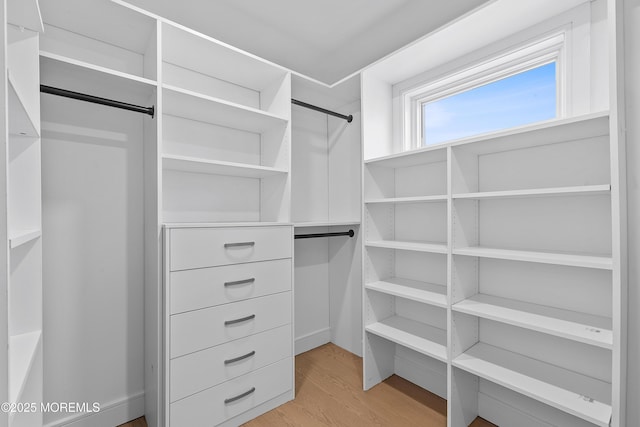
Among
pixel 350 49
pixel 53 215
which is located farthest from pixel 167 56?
pixel 350 49

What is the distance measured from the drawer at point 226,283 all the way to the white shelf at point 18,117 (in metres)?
0.78

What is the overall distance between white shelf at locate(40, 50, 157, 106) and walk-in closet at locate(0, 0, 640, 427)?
0.04ft

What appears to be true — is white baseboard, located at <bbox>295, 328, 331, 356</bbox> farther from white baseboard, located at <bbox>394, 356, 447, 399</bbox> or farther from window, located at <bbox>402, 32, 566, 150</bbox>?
window, located at <bbox>402, 32, 566, 150</bbox>

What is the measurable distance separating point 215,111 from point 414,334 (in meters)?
1.91

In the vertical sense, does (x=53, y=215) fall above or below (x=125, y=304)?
above

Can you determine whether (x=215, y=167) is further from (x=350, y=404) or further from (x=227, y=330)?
(x=350, y=404)

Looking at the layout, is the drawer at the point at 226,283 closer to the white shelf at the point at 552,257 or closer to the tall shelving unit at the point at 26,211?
the tall shelving unit at the point at 26,211

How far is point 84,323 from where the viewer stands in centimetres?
163

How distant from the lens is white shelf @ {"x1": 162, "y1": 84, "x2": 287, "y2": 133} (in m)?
1.63

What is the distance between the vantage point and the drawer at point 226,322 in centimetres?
147

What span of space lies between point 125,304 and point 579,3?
2887 mm

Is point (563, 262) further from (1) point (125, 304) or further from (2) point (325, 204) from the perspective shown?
(1) point (125, 304)

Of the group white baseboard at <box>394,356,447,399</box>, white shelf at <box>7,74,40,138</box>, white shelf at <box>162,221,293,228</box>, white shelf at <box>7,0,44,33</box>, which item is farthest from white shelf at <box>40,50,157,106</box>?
white baseboard at <box>394,356,447,399</box>

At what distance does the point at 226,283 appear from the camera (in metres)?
1.62
